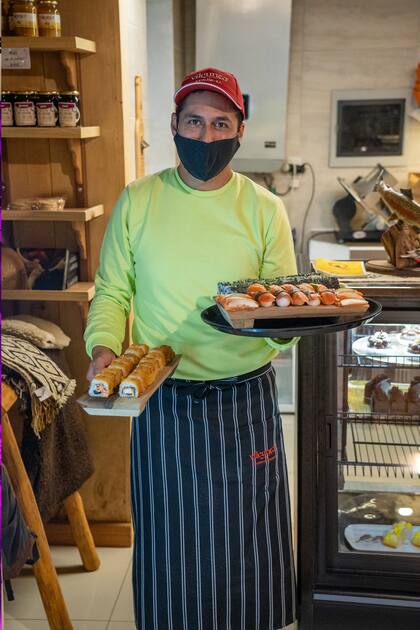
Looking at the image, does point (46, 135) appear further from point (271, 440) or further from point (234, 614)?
point (234, 614)

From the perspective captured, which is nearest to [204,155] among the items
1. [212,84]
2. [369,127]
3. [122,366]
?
[212,84]

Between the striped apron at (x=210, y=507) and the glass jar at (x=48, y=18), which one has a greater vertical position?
the glass jar at (x=48, y=18)

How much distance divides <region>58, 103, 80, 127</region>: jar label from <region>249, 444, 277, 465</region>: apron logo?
1.30 m

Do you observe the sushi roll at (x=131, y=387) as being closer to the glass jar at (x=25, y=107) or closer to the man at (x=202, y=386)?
the man at (x=202, y=386)

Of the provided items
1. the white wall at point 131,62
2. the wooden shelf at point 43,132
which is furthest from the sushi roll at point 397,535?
the wooden shelf at point 43,132

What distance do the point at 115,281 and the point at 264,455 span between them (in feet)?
2.09

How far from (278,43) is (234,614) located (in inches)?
141

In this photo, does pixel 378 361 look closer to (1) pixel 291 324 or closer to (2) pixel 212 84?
(1) pixel 291 324

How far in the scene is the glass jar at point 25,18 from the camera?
7.75 ft

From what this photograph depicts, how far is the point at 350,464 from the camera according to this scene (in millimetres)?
2197

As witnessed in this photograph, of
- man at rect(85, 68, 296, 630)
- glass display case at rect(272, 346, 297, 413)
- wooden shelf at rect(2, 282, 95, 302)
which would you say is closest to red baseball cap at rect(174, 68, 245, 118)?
man at rect(85, 68, 296, 630)

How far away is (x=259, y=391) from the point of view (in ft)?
6.26

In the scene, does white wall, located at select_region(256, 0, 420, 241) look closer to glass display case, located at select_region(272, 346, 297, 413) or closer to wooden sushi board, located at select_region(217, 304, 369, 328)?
glass display case, located at select_region(272, 346, 297, 413)

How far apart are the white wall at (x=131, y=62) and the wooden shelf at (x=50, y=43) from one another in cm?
22
